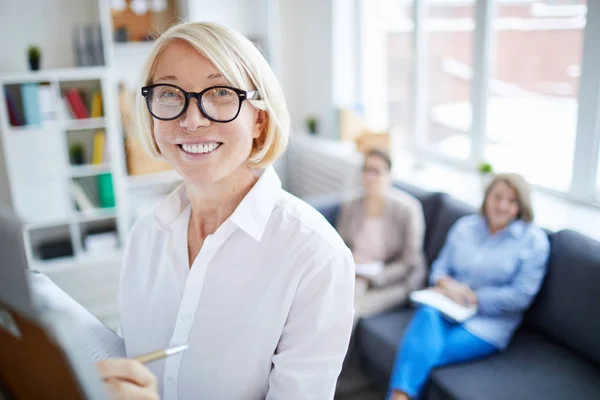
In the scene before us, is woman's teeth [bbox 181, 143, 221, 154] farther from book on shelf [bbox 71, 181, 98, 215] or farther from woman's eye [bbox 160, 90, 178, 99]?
book on shelf [bbox 71, 181, 98, 215]

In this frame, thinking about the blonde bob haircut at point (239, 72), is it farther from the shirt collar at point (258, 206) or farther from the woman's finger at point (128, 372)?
the woman's finger at point (128, 372)

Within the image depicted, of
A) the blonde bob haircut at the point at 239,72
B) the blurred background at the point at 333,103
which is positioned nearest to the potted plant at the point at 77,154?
the blurred background at the point at 333,103

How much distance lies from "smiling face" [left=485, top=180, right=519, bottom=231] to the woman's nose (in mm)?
1754

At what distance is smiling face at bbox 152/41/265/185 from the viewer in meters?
1.02

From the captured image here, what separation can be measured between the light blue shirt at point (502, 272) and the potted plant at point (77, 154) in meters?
2.60

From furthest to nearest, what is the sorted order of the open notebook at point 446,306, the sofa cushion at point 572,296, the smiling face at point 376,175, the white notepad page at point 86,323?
the smiling face at point 376,175
the open notebook at point 446,306
the sofa cushion at point 572,296
the white notepad page at point 86,323

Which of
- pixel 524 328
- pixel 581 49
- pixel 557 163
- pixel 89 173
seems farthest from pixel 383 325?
pixel 89 173

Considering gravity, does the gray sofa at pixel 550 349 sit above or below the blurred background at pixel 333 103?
below

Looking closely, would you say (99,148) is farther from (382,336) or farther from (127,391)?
(127,391)

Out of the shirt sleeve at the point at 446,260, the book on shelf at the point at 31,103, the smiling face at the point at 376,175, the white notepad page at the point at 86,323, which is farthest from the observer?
the book on shelf at the point at 31,103

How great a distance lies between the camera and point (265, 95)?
107 centimetres

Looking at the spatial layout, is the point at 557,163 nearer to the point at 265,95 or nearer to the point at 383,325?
the point at 383,325

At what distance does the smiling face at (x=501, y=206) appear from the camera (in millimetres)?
2412

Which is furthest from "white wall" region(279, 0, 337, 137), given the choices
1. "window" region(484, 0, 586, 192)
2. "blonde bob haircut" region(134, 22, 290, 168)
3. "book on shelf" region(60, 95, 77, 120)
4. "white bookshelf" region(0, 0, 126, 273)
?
"blonde bob haircut" region(134, 22, 290, 168)
